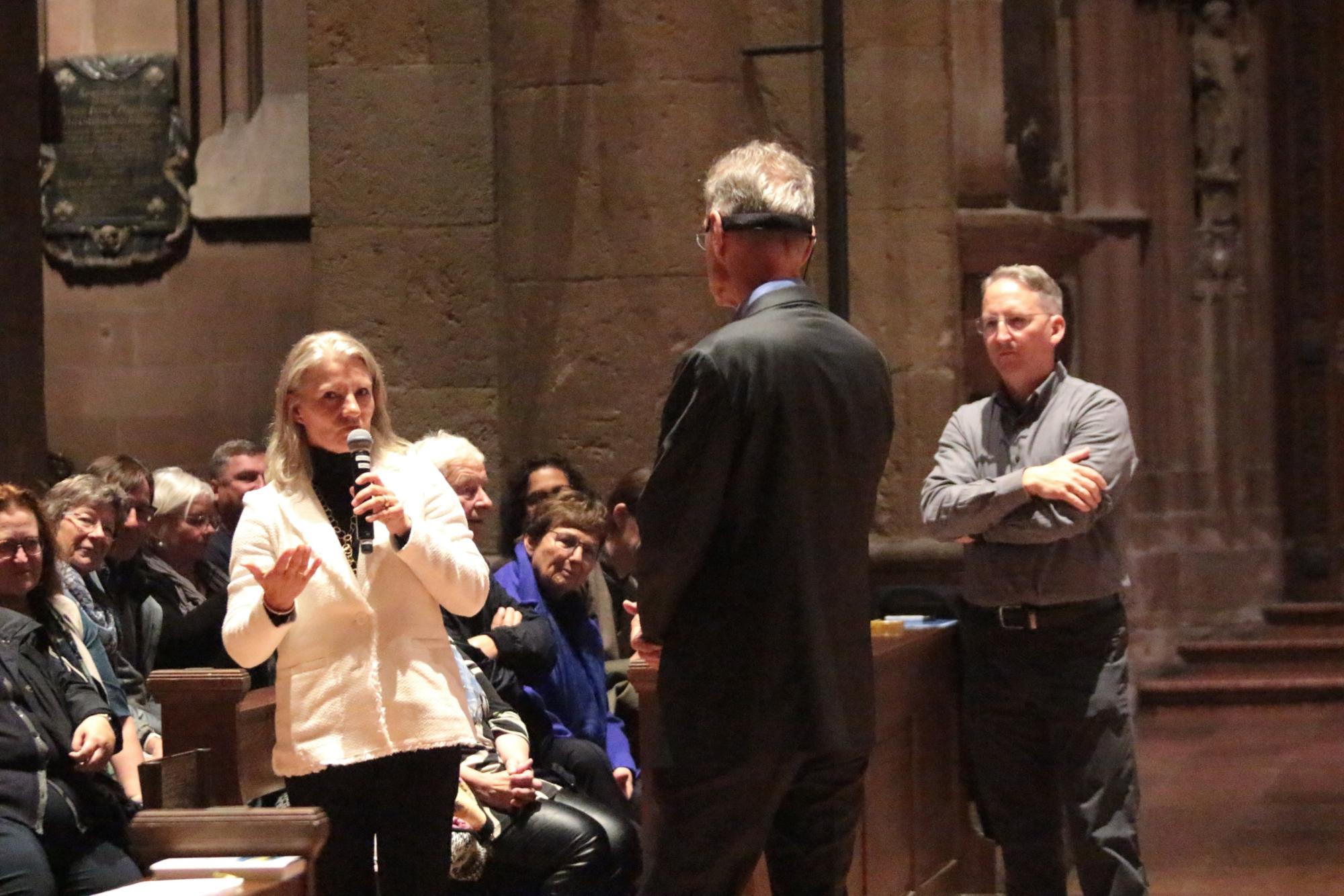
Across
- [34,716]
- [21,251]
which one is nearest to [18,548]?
[34,716]

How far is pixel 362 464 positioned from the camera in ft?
12.1

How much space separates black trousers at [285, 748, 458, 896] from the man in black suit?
0.80 m

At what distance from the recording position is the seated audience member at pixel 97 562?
5188mm

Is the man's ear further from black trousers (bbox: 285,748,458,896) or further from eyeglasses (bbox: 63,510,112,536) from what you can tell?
eyeglasses (bbox: 63,510,112,536)

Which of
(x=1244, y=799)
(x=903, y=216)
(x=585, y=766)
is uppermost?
(x=903, y=216)

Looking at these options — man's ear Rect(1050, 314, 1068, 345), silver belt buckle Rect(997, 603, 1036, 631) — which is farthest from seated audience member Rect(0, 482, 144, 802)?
man's ear Rect(1050, 314, 1068, 345)

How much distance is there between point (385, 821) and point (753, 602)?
3.62ft

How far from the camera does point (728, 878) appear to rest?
3115 mm

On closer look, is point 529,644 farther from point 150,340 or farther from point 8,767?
point 150,340

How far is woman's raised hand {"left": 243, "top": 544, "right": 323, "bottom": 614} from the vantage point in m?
3.64

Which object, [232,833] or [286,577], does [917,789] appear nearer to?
[286,577]

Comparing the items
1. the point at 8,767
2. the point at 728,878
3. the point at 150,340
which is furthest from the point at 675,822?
the point at 150,340

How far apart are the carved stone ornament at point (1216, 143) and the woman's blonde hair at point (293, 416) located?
9.57 metres

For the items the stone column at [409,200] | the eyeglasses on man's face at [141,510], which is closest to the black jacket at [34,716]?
the eyeglasses on man's face at [141,510]
